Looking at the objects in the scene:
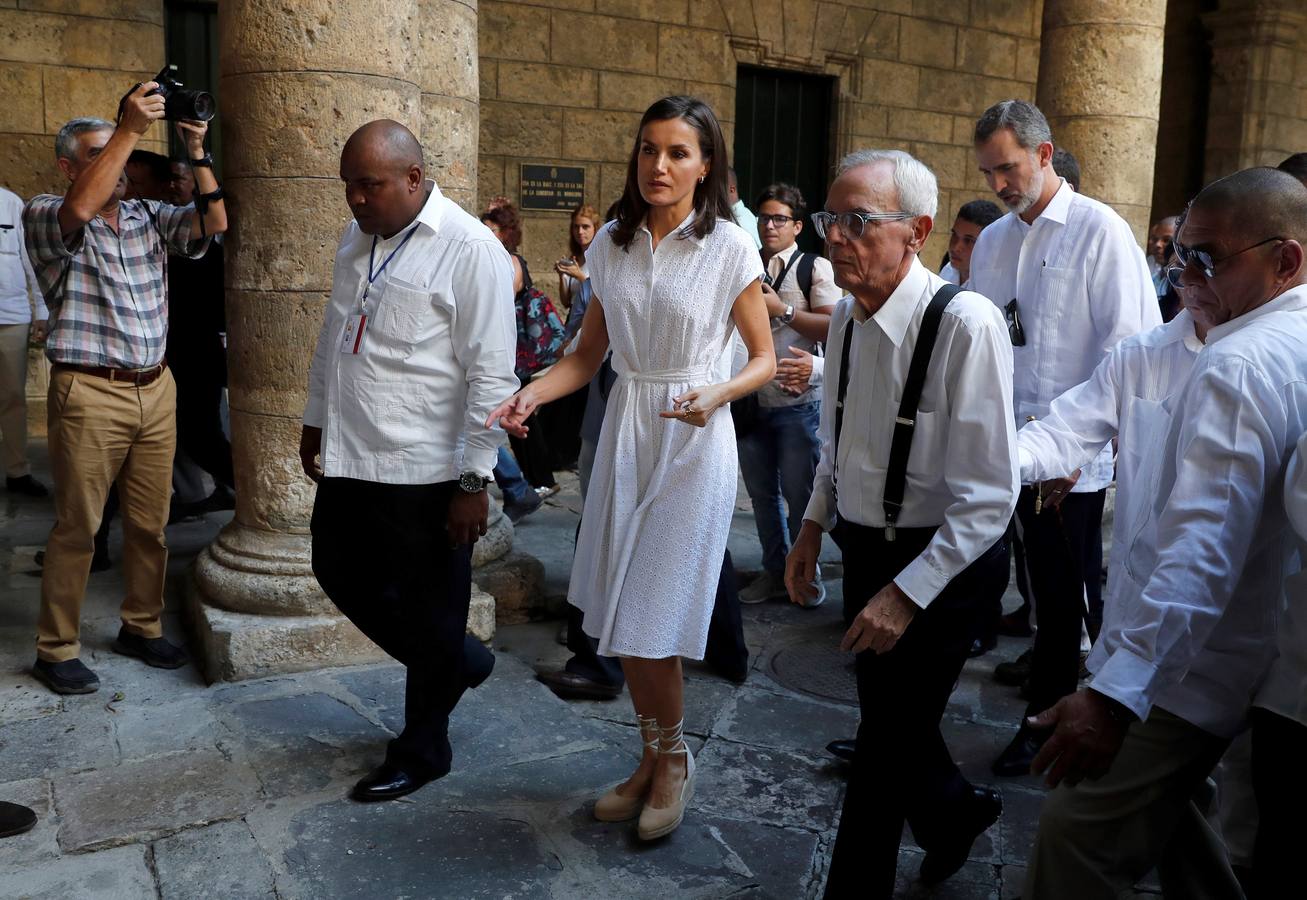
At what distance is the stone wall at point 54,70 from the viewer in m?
7.59

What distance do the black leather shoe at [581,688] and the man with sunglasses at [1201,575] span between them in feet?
7.29

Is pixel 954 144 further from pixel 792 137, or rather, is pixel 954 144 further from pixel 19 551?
pixel 19 551

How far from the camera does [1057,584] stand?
364cm

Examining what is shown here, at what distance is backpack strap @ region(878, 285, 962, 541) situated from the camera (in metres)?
2.48

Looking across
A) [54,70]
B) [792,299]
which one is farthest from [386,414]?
[54,70]

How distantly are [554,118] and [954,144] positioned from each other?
448 centimetres

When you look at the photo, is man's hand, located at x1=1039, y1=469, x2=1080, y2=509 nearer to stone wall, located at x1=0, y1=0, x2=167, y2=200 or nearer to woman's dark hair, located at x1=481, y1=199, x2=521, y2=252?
woman's dark hair, located at x1=481, y1=199, x2=521, y2=252

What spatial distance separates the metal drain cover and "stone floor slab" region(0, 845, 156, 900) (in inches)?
90.6

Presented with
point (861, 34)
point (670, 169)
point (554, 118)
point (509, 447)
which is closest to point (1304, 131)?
point (861, 34)

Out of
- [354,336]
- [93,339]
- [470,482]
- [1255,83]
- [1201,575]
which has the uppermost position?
[1255,83]

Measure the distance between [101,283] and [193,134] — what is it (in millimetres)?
602

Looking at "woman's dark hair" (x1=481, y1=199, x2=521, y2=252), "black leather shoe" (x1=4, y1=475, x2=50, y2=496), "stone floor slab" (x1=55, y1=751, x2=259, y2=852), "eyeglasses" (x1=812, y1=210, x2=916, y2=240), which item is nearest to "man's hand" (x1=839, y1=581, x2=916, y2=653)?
"eyeglasses" (x1=812, y1=210, x2=916, y2=240)

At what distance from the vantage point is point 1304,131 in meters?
13.6

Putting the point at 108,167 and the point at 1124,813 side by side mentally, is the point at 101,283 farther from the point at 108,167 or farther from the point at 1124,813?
the point at 1124,813
